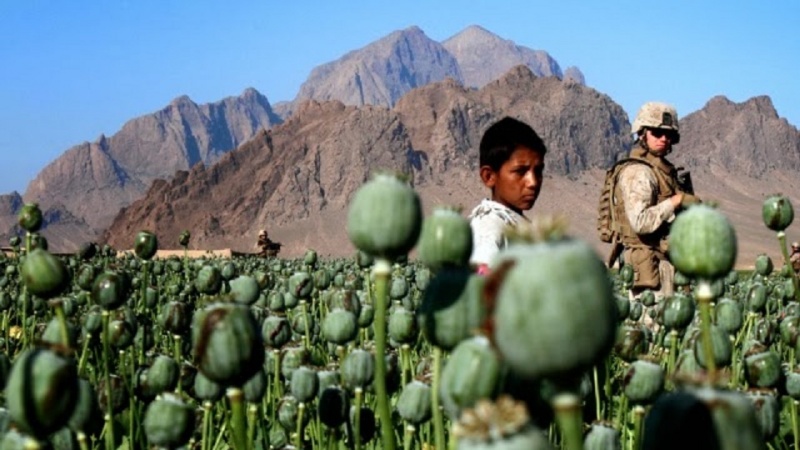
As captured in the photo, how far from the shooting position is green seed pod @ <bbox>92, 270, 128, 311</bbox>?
3016 millimetres

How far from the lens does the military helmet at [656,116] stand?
682 cm

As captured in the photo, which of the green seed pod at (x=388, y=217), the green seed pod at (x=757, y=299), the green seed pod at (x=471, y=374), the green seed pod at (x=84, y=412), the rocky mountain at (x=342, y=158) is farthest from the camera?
the rocky mountain at (x=342, y=158)

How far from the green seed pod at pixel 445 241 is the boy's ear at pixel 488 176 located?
2.38m

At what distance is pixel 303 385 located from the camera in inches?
105

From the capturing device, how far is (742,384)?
4355 mm

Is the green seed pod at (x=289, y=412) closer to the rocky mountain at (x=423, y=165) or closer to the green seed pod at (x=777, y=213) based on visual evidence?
the green seed pod at (x=777, y=213)

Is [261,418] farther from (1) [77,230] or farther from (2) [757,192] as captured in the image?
(1) [77,230]

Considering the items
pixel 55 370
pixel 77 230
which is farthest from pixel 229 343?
pixel 77 230

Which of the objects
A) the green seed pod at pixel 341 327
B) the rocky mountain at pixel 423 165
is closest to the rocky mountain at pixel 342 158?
the rocky mountain at pixel 423 165

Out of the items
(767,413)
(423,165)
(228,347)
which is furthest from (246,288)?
(423,165)

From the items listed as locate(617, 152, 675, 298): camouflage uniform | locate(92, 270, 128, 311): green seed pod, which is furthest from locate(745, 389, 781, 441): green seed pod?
locate(617, 152, 675, 298): camouflage uniform

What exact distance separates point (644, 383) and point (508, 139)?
157 centimetres

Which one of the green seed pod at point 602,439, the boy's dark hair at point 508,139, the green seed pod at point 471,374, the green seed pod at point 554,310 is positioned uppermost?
the boy's dark hair at point 508,139

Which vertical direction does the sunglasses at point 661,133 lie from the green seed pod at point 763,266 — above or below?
above
